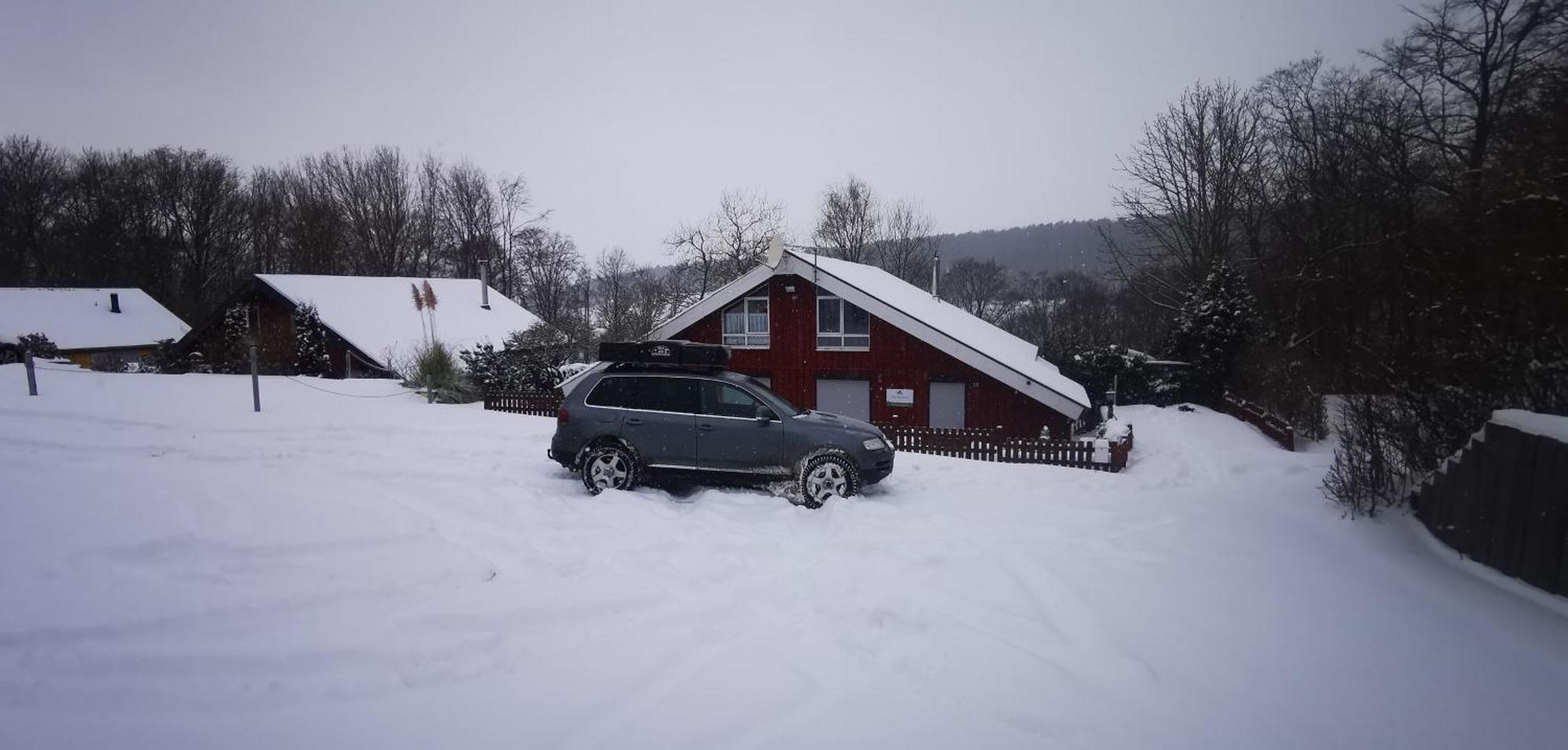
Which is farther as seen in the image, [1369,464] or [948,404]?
[948,404]

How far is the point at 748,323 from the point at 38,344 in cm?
3348

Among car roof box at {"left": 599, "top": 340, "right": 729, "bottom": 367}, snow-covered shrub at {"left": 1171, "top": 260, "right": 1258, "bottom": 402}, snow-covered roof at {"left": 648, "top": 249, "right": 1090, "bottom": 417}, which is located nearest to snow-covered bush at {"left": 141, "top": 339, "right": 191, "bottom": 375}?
snow-covered roof at {"left": 648, "top": 249, "right": 1090, "bottom": 417}

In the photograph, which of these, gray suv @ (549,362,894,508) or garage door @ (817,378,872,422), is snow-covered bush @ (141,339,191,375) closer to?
garage door @ (817,378,872,422)

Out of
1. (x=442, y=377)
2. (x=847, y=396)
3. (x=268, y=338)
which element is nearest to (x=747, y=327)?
(x=847, y=396)

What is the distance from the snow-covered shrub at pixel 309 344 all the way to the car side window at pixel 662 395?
22.9 metres

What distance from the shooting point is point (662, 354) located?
920cm

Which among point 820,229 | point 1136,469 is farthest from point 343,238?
point 1136,469

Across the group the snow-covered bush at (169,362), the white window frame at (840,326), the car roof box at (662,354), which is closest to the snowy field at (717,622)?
the car roof box at (662,354)

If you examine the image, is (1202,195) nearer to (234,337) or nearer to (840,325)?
(840,325)

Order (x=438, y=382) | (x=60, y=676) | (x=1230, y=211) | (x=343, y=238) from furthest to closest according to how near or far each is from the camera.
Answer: (x=343, y=238) → (x=1230, y=211) → (x=438, y=382) → (x=60, y=676)

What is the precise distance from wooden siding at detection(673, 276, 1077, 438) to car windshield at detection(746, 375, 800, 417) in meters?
9.16

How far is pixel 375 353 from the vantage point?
2562 centimetres

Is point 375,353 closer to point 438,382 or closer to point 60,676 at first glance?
point 438,382

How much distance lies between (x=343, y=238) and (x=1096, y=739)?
5591cm
